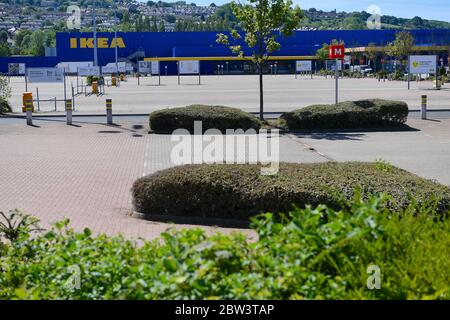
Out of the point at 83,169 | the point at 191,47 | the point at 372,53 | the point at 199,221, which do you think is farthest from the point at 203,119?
the point at 191,47

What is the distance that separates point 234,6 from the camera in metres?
27.5

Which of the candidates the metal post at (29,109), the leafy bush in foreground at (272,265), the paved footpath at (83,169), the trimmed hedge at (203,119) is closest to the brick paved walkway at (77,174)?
the paved footpath at (83,169)

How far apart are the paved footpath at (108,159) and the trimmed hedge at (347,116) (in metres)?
0.93

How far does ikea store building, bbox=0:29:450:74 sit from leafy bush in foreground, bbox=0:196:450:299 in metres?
104

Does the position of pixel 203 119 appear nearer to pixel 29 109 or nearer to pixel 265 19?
pixel 265 19

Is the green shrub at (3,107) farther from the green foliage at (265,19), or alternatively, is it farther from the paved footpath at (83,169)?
the green foliage at (265,19)

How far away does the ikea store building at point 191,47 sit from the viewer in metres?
111

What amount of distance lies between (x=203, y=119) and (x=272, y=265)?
20.5 metres

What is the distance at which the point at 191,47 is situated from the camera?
373ft

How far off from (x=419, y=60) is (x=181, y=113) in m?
35.8

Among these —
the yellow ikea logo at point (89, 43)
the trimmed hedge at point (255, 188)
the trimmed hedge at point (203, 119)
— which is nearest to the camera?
the trimmed hedge at point (255, 188)

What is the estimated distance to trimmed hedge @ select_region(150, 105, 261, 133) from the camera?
2448 cm

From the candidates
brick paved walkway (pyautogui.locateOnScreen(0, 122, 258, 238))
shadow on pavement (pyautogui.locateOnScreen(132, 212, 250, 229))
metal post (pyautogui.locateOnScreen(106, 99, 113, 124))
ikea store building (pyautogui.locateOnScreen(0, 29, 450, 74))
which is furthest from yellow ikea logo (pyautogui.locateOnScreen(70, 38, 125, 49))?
shadow on pavement (pyautogui.locateOnScreen(132, 212, 250, 229))
